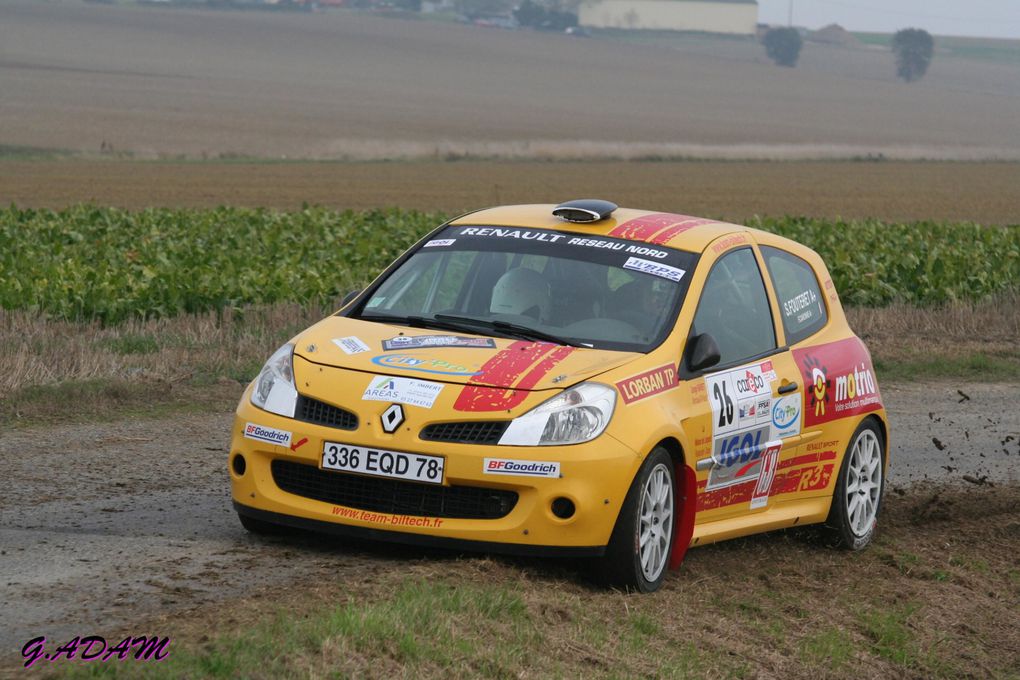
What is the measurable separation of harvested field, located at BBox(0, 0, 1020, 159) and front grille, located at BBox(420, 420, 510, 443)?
61231 millimetres

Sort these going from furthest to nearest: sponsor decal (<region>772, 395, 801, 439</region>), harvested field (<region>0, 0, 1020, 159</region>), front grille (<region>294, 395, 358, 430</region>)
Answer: harvested field (<region>0, 0, 1020, 159</region>) < sponsor decal (<region>772, 395, 801, 439</region>) < front grille (<region>294, 395, 358, 430</region>)

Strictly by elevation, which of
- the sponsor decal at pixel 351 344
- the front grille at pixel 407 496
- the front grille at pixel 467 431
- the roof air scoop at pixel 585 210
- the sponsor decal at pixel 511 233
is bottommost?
the front grille at pixel 407 496

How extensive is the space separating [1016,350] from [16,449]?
36.9 ft

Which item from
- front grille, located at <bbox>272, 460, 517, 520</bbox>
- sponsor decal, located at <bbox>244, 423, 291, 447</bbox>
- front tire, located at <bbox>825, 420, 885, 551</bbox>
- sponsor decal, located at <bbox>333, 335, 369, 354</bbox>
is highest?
sponsor decal, located at <bbox>333, 335, 369, 354</bbox>

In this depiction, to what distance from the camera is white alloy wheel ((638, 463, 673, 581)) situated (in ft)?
21.4

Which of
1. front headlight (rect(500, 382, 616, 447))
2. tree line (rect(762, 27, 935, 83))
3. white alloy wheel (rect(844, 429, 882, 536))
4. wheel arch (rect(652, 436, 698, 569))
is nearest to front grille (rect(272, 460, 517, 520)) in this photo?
front headlight (rect(500, 382, 616, 447))

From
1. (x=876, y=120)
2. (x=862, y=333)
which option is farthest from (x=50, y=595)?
(x=876, y=120)

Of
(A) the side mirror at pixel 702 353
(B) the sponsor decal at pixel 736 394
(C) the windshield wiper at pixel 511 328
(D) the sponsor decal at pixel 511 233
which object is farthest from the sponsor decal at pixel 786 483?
(D) the sponsor decal at pixel 511 233

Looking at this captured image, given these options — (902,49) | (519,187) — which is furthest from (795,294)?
(902,49)

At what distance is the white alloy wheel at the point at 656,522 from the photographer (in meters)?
6.53

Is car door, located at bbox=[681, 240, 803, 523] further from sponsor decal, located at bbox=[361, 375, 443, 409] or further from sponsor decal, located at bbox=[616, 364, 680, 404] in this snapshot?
sponsor decal, located at bbox=[361, 375, 443, 409]

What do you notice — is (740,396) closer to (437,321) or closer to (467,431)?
(437,321)

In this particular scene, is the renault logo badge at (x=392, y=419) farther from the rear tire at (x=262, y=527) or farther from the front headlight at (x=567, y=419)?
the rear tire at (x=262, y=527)

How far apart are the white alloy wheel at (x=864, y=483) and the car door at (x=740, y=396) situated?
634mm
